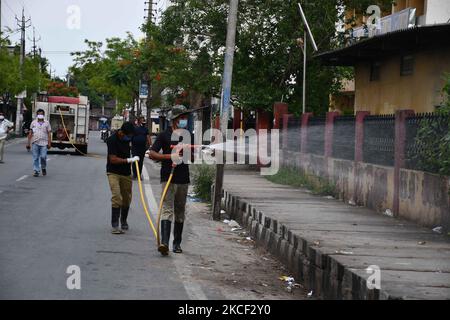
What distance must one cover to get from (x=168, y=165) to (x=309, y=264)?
271 centimetres

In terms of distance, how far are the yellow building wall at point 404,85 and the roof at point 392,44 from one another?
36cm

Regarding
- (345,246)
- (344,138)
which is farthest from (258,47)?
(345,246)

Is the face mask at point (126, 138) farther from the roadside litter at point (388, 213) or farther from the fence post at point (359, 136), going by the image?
the fence post at point (359, 136)

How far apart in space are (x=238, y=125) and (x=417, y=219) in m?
26.9

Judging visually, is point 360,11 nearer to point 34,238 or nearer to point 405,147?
point 405,147

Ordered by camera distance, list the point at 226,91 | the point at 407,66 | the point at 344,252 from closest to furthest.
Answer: the point at 344,252 < the point at 226,91 < the point at 407,66

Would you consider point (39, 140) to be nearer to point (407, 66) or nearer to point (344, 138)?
point (344, 138)

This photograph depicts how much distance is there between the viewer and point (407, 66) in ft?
79.8

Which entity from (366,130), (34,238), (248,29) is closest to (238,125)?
(248,29)

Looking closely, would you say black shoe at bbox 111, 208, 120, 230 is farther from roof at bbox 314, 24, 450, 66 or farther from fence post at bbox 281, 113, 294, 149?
fence post at bbox 281, 113, 294, 149

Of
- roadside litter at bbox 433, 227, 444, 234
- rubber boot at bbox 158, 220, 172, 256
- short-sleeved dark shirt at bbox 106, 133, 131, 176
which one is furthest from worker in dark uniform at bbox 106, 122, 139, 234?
roadside litter at bbox 433, 227, 444, 234

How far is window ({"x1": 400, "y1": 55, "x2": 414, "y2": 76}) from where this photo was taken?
23.9 metres

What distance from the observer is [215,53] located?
→ 106 feet

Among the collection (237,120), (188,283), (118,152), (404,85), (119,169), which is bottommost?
(188,283)
